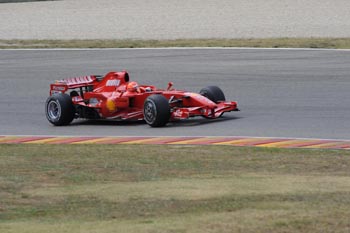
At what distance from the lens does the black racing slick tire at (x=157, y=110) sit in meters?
16.2

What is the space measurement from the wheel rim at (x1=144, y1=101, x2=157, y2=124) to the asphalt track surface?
17 centimetres

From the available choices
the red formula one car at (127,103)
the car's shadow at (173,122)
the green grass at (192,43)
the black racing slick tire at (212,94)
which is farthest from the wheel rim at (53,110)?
the green grass at (192,43)

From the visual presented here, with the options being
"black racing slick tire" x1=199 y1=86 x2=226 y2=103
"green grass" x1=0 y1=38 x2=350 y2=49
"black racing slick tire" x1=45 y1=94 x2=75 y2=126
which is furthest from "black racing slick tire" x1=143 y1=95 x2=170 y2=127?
"green grass" x1=0 y1=38 x2=350 y2=49

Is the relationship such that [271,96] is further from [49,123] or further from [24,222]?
[24,222]

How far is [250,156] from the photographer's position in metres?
13.0

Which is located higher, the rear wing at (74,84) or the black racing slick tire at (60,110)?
the rear wing at (74,84)

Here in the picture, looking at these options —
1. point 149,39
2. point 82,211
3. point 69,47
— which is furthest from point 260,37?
point 82,211

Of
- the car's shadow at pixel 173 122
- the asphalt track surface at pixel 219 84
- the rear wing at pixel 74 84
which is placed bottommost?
the car's shadow at pixel 173 122

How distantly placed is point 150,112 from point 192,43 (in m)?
14.5

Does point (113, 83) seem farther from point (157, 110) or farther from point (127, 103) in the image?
point (157, 110)

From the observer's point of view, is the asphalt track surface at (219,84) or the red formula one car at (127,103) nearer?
the asphalt track surface at (219,84)

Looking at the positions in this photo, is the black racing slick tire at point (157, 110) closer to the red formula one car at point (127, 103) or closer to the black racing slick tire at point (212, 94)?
the red formula one car at point (127, 103)

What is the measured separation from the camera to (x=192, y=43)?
101 ft

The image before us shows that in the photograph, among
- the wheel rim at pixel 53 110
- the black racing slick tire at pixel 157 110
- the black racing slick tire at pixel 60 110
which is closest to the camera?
the black racing slick tire at pixel 157 110
